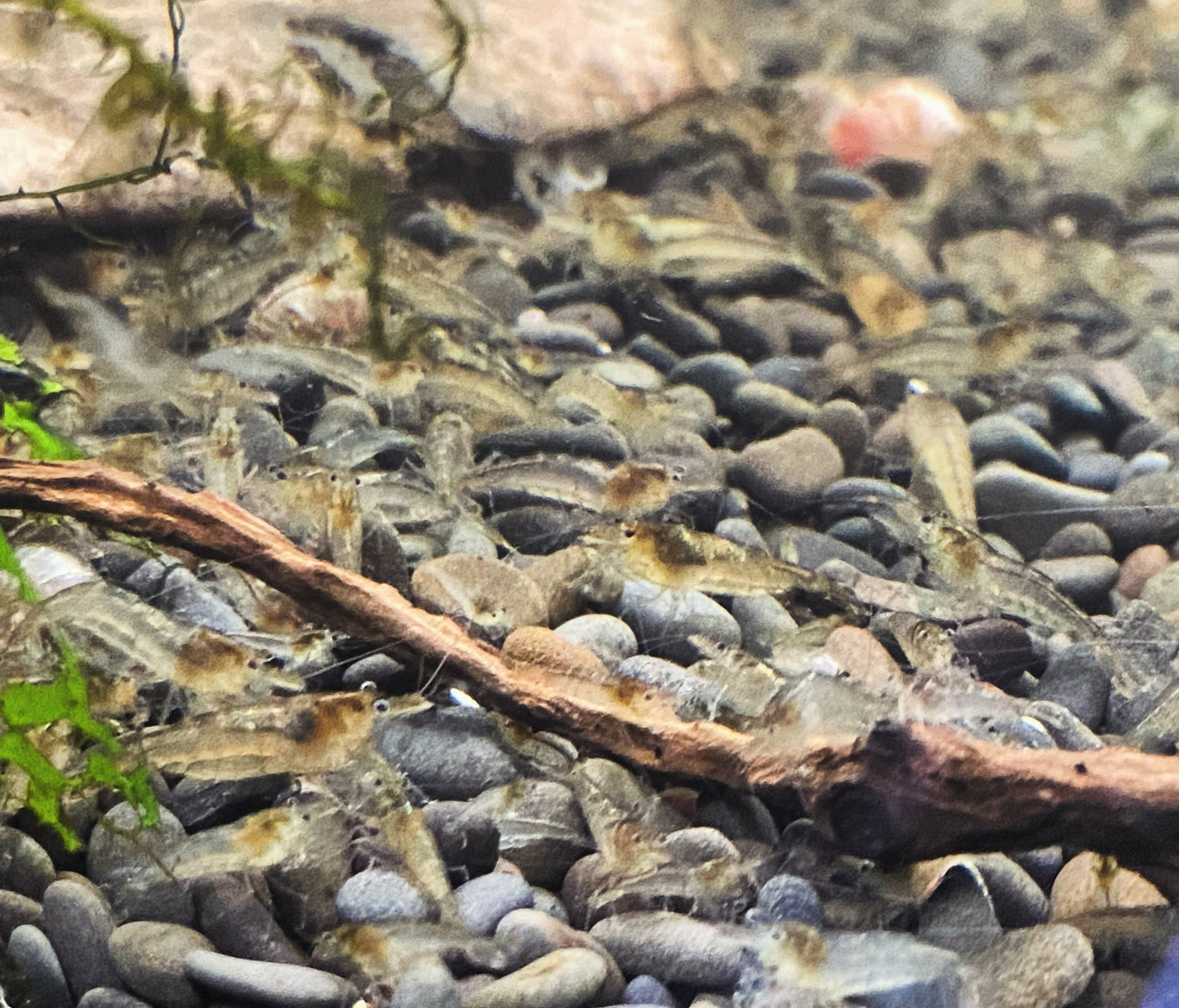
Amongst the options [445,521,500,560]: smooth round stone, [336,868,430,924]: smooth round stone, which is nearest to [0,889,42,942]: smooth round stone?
[336,868,430,924]: smooth round stone

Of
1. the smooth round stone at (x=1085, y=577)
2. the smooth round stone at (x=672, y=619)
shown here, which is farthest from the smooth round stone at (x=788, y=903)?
the smooth round stone at (x=1085, y=577)

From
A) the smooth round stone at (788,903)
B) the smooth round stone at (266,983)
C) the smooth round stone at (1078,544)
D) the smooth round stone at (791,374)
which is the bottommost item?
the smooth round stone at (1078,544)

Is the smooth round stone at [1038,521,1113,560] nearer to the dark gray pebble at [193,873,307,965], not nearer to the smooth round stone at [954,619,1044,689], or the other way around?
the smooth round stone at [954,619,1044,689]

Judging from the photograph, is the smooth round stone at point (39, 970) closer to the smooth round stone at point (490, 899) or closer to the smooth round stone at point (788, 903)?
the smooth round stone at point (490, 899)

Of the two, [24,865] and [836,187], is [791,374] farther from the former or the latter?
[24,865]

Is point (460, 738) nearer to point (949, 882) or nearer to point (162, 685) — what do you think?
point (162, 685)

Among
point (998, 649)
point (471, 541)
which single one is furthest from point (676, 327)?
point (998, 649)

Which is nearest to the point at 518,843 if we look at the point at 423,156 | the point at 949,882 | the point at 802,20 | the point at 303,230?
the point at 949,882
